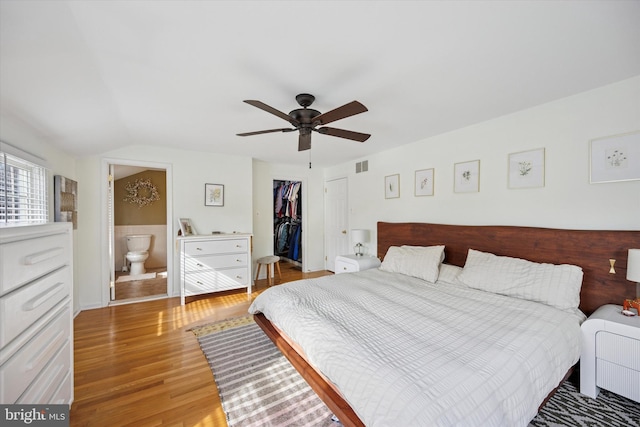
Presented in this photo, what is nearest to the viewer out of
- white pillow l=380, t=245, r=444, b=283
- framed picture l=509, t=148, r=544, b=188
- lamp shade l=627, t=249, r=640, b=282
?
lamp shade l=627, t=249, r=640, b=282

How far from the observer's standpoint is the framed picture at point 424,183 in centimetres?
341

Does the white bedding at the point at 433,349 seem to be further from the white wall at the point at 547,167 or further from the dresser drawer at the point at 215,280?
the dresser drawer at the point at 215,280

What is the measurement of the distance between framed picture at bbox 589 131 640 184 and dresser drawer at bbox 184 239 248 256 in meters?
4.12

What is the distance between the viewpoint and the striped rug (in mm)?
1633

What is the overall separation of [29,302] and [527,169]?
3.75 m

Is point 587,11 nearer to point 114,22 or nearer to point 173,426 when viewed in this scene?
point 114,22

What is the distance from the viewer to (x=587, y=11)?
4.26 ft

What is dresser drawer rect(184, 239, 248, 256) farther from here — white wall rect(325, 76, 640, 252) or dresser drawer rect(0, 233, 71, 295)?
white wall rect(325, 76, 640, 252)

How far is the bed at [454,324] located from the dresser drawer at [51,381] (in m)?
1.31

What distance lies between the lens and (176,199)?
398 cm

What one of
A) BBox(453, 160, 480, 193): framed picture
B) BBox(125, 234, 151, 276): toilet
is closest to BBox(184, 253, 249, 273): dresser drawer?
BBox(125, 234, 151, 276): toilet

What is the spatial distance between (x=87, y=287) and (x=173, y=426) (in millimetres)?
2980

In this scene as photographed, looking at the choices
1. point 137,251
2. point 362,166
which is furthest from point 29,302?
point 137,251

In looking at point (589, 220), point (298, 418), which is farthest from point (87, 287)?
point (589, 220)
